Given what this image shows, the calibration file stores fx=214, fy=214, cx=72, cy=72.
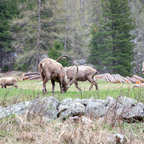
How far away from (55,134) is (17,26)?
33539 millimetres

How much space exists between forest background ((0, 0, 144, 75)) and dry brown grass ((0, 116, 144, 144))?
20730 millimetres

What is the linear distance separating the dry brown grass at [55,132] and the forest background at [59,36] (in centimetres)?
2073

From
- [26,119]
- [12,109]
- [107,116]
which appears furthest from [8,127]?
[107,116]

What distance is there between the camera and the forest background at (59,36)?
30.9 m

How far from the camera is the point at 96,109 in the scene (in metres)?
6.12

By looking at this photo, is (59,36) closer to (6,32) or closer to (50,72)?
(6,32)

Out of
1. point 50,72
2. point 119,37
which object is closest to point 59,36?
point 119,37

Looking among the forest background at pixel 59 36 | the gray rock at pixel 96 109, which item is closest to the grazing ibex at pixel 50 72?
the gray rock at pixel 96 109

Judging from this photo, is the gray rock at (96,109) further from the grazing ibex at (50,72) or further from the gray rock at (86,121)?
the grazing ibex at (50,72)

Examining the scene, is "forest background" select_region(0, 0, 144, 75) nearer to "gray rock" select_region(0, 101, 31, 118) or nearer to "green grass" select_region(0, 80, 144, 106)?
"green grass" select_region(0, 80, 144, 106)

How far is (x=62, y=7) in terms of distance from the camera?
33375 millimetres

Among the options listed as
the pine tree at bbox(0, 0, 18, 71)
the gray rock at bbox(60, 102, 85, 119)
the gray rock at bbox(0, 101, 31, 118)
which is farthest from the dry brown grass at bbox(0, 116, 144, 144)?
the pine tree at bbox(0, 0, 18, 71)

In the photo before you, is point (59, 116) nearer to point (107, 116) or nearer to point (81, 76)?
point (107, 116)

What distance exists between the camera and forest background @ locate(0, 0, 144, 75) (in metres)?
30.9
